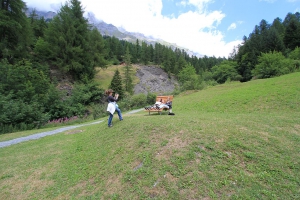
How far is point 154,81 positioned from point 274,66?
1370 inches

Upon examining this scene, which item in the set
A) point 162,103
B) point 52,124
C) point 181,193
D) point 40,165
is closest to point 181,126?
point 181,193

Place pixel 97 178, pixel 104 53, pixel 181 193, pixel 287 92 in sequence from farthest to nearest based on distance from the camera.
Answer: pixel 104 53, pixel 287 92, pixel 97 178, pixel 181 193

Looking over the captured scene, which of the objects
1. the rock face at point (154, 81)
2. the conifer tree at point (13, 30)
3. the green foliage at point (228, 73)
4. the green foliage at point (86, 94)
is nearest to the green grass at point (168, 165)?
the green foliage at point (86, 94)

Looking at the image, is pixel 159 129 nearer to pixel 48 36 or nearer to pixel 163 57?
pixel 48 36

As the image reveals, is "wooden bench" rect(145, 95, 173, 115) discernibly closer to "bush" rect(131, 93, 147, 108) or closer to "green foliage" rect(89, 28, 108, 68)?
"bush" rect(131, 93, 147, 108)

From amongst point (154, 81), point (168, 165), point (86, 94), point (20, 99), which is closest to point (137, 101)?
point (86, 94)

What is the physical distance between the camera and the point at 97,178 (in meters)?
4.30

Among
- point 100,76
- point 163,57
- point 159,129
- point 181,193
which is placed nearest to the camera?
point 181,193

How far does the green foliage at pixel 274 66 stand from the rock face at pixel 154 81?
24574mm

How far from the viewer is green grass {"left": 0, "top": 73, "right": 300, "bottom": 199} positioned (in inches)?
136

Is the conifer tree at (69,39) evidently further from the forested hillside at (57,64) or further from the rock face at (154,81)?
the rock face at (154,81)

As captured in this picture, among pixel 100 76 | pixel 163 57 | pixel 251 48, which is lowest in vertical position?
pixel 100 76

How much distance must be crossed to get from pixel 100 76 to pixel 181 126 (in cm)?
4215

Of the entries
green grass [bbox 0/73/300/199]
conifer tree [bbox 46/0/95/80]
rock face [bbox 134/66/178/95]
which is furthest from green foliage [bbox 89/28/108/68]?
green grass [bbox 0/73/300/199]
